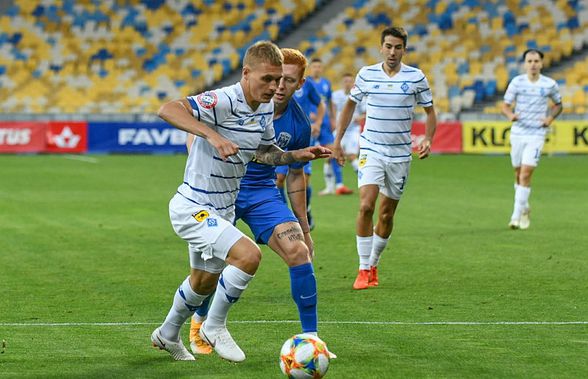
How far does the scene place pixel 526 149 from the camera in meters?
16.4

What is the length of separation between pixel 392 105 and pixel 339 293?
71.9 inches

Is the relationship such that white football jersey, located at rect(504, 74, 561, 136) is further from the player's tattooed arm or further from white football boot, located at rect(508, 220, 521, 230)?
the player's tattooed arm

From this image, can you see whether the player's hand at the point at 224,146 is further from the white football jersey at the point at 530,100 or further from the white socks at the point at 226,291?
the white football jersey at the point at 530,100

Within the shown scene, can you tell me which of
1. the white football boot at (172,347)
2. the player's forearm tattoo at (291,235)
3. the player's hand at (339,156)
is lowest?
the white football boot at (172,347)

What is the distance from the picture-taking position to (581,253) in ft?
43.7

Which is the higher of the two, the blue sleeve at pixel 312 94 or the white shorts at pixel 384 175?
the blue sleeve at pixel 312 94

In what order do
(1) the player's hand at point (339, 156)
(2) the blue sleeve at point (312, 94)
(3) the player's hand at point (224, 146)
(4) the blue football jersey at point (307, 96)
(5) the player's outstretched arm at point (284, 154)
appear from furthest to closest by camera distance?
(2) the blue sleeve at point (312, 94), (4) the blue football jersey at point (307, 96), (1) the player's hand at point (339, 156), (5) the player's outstretched arm at point (284, 154), (3) the player's hand at point (224, 146)

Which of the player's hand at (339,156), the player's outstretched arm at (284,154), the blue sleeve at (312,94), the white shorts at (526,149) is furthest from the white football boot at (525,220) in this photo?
the player's outstretched arm at (284,154)

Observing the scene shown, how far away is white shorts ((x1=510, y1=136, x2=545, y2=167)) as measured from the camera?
642 inches

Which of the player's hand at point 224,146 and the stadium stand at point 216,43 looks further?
the stadium stand at point 216,43

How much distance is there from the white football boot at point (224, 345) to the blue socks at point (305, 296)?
0.43 m

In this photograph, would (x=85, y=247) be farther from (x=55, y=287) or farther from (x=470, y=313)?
(x=470, y=313)

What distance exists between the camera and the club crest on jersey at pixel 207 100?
6.94 meters

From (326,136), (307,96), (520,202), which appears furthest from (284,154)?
(326,136)
